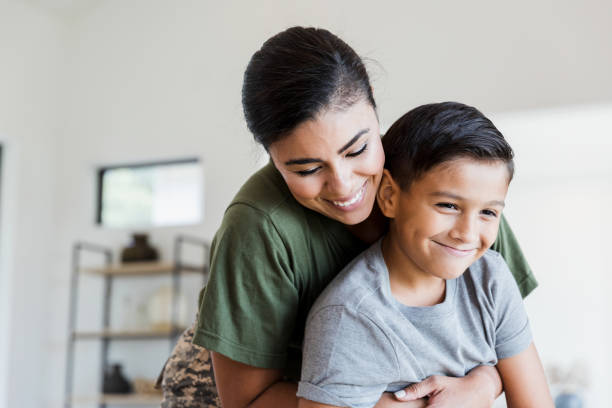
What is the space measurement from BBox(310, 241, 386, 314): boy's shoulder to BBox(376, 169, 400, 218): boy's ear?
8 centimetres

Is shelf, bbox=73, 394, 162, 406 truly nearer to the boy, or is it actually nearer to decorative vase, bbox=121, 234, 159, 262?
decorative vase, bbox=121, 234, 159, 262

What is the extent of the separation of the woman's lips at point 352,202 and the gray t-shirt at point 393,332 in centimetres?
12

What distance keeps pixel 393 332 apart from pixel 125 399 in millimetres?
3987

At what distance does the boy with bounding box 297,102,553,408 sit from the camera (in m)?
1.30

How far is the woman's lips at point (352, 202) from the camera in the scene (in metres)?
1.34

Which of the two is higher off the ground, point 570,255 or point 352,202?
point 352,202

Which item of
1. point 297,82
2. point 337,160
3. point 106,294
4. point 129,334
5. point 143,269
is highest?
point 297,82

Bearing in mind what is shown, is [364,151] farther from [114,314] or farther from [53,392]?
[53,392]

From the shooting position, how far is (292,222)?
146 centimetres

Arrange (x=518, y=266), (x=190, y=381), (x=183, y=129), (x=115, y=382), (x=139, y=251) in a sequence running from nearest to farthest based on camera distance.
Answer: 1. (x=518, y=266)
2. (x=190, y=381)
3. (x=115, y=382)
4. (x=139, y=251)
5. (x=183, y=129)

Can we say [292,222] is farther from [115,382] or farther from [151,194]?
[151,194]

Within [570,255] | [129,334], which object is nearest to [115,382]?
[129,334]

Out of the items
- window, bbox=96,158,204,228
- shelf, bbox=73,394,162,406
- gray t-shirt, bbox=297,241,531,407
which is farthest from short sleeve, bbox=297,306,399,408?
window, bbox=96,158,204,228

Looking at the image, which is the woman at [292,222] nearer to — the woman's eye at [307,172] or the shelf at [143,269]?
the woman's eye at [307,172]
